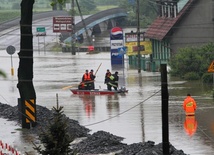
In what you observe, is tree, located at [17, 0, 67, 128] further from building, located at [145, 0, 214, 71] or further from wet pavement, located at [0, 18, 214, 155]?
building, located at [145, 0, 214, 71]

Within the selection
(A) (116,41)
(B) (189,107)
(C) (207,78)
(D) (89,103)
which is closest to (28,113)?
(B) (189,107)

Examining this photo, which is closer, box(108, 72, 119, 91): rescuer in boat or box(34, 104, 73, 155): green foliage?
box(34, 104, 73, 155): green foliage

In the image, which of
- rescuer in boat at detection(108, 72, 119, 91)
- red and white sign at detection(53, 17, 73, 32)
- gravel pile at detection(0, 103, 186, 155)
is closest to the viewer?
gravel pile at detection(0, 103, 186, 155)

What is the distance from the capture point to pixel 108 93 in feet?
142

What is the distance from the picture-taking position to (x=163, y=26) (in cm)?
6238

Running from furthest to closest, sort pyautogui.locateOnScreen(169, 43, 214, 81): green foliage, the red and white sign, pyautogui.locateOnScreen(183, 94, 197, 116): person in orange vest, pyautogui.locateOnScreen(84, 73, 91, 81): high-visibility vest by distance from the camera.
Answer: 1. the red and white sign
2. pyautogui.locateOnScreen(169, 43, 214, 81): green foliage
3. pyautogui.locateOnScreen(84, 73, 91, 81): high-visibility vest
4. pyautogui.locateOnScreen(183, 94, 197, 116): person in orange vest

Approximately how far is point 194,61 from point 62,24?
3993 cm

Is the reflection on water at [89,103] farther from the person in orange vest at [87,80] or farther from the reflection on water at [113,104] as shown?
the person in orange vest at [87,80]

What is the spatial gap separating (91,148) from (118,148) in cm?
94

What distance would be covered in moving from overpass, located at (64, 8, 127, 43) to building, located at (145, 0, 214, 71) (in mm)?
34343

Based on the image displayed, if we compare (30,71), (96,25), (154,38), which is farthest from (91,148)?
(96,25)

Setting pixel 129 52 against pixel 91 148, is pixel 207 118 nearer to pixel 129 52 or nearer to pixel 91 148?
pixel 91 148

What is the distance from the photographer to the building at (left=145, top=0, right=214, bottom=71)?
2279 inches

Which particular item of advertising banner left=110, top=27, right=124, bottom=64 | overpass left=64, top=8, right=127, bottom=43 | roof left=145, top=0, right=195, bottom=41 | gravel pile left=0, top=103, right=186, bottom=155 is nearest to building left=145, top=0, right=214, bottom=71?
roof left=145, top=0, right=195, bottom=41
